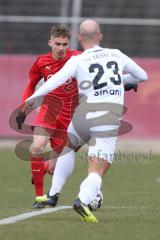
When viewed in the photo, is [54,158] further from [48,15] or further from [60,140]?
[48,15]

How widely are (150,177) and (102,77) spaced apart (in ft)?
21.3

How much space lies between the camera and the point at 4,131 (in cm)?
1936

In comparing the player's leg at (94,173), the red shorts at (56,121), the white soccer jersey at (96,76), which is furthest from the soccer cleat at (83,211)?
the red shorts at (56,121)

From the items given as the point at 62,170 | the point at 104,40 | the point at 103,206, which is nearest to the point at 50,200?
the point at 62,170

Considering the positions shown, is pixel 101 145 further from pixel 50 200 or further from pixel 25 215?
pixel 50 200

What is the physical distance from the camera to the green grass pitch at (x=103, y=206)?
22.5ft

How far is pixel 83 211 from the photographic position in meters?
7.33

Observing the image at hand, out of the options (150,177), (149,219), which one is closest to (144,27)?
(150,177)

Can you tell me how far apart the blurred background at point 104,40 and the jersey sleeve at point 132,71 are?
10.3 metres

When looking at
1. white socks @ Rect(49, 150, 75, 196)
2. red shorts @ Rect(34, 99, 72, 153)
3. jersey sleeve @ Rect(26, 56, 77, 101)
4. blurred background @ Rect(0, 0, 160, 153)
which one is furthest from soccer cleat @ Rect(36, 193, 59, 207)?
blurred background @ Rect(0, 0, 160, 153)

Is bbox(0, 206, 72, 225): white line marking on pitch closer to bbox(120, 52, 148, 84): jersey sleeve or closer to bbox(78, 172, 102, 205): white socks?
bbox(78, 172, 102, 205): white socks

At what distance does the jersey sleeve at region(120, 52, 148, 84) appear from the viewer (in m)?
7.66

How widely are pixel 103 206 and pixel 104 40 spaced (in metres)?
12.2

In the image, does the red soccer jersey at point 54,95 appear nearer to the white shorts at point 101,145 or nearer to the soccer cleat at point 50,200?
the soccer cleat at point 50,200
